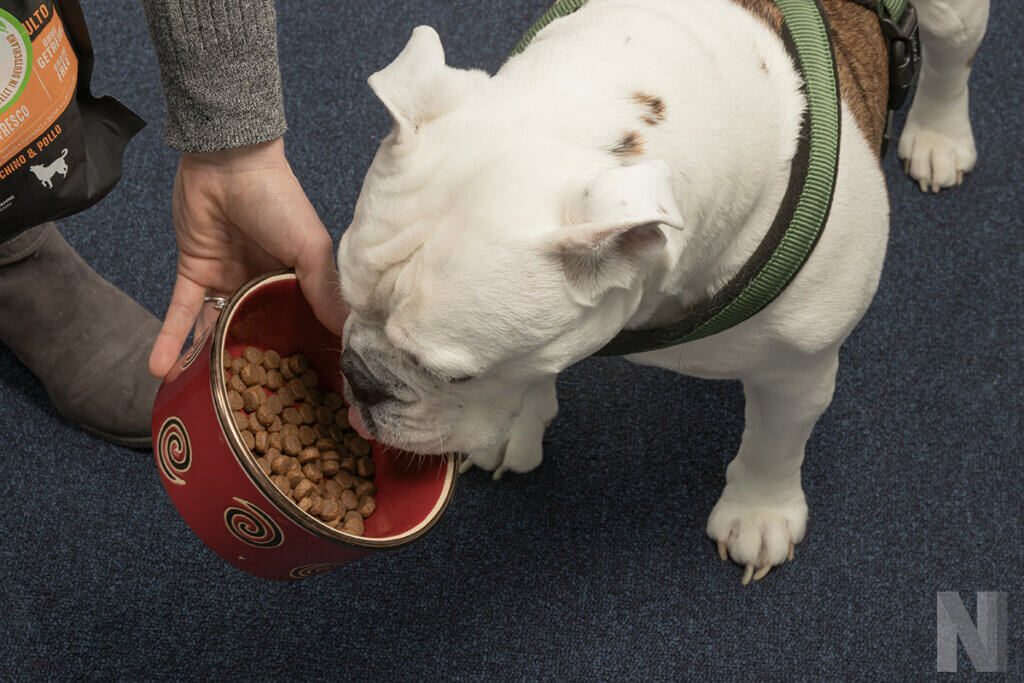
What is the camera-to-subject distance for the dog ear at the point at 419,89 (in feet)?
2.85

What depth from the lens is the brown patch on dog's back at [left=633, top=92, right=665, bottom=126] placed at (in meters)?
0.86

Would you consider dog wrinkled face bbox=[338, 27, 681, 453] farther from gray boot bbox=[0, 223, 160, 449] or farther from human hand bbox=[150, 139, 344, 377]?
gray boot bbox=[0, 223, 160, 449]

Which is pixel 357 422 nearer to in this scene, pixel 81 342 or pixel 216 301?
pixel 216 301

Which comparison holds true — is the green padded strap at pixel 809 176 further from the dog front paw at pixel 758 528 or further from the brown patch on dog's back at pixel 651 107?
the dog front paw at pixel 758 528

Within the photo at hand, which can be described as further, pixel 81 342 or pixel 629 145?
pixel 81 342

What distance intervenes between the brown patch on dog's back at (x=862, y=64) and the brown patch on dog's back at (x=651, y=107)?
1.05 feet

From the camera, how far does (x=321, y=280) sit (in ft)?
3.79

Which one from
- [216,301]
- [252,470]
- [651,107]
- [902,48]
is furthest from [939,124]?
[252,470]

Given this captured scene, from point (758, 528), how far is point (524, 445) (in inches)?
14.8

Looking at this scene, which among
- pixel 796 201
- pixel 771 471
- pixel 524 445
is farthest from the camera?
pixel 524 445

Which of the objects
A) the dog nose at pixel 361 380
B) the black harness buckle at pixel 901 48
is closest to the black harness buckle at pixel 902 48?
the black harness buckle at pixel 901 48

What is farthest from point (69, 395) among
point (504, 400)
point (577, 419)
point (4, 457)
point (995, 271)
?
point (995, 271)

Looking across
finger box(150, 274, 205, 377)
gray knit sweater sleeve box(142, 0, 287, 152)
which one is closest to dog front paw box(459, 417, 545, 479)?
finger box(150, 274, 205, 377)

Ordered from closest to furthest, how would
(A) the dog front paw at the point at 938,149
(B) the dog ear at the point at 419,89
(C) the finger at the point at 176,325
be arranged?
1. (B) the dog ear at the point at 419,89
2. (C) the finger at the point at 176,325
3. (A) the dog front paw at the point at 938,149
